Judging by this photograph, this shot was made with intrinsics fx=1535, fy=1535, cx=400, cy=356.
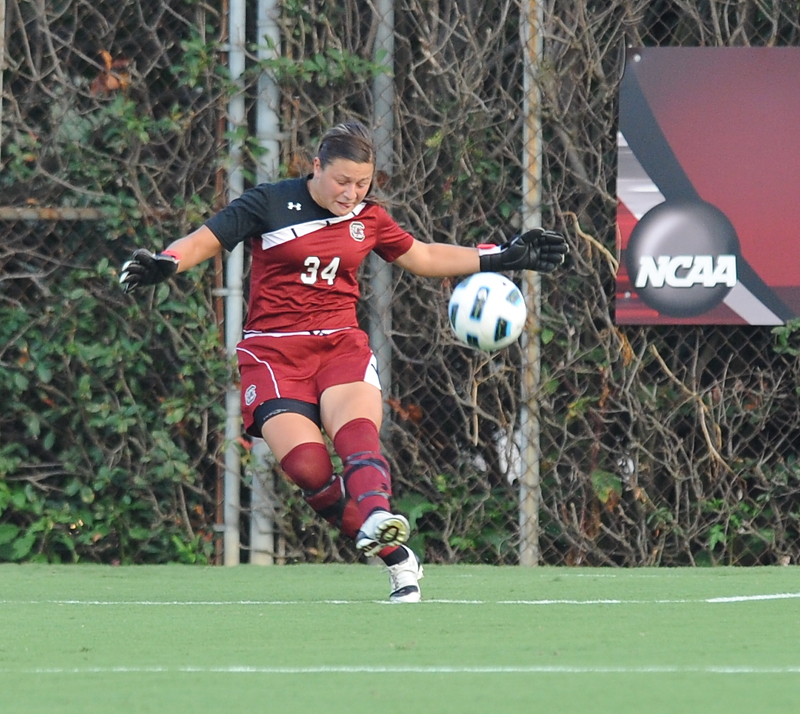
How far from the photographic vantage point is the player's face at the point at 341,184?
5730mm

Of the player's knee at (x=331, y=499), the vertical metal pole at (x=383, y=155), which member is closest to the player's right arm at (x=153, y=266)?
the player's knee at (x=331, y=499)

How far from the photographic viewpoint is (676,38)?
8.16 metres

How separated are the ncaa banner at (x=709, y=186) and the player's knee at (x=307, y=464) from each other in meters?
2.65

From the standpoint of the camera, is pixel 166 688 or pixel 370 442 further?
pixel 370 442

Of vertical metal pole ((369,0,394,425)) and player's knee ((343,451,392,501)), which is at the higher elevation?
vertical metal pole ((369,0,394,425))

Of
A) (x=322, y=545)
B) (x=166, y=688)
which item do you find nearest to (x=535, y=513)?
(x=322, y=545)

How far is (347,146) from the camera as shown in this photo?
5715 mm

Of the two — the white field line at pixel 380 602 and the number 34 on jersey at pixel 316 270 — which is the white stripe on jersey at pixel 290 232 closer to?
the number 34 on jersey at pixel 316 270

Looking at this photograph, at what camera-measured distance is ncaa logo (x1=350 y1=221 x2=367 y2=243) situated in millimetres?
6027

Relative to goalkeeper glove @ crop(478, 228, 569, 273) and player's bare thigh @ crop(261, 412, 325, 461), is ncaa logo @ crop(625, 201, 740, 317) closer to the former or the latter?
goalkeeper glove @ crop(478, 228, 569, 273)

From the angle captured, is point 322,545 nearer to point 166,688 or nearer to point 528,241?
point 528,241

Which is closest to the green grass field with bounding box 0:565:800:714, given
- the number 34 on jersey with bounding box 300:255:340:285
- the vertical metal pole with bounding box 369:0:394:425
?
the number 34 on jersey with bounding box 300:255:340:285

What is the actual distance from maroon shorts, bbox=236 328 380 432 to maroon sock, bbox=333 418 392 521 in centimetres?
26

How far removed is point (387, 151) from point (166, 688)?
4856 mm
